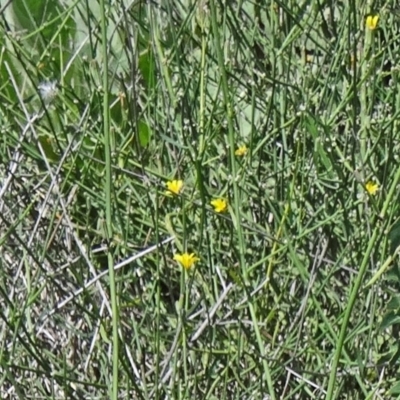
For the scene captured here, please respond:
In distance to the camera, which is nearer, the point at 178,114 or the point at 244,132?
the point at 178,114

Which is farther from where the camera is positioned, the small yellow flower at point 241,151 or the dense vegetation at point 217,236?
the small yellow flower at point 241,151

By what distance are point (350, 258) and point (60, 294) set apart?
1.58ft

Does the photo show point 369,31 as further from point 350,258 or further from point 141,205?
point 141,205

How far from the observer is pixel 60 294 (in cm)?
153

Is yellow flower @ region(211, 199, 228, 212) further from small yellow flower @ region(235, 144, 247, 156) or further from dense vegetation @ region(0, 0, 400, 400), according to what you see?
small yellow flower @ region(235, 144, 247, 156)

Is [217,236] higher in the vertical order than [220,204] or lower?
lower

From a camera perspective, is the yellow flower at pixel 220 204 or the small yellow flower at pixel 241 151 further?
the small yellow flower at pixel 241 151

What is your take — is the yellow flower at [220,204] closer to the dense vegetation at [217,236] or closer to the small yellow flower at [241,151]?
the dense vegetation at [217,236]

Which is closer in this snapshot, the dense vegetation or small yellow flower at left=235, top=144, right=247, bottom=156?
the dense vegetation

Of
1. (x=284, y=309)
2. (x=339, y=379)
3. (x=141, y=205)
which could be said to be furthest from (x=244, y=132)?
(x=339, y=379)

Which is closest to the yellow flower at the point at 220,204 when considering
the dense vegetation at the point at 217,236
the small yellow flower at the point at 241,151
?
the dense vegetation at the point at 217,236

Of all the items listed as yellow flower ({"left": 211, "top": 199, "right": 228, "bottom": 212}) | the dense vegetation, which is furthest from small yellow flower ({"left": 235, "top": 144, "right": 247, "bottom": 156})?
yellow flower ({"left": 211, "top": 199, "right": 228, "bottom": 212})

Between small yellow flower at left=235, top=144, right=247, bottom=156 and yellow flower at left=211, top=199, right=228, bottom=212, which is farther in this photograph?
small yellow flower at left=235, top=144, right=247, bottom=156

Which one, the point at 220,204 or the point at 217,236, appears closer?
the point at 220,204
